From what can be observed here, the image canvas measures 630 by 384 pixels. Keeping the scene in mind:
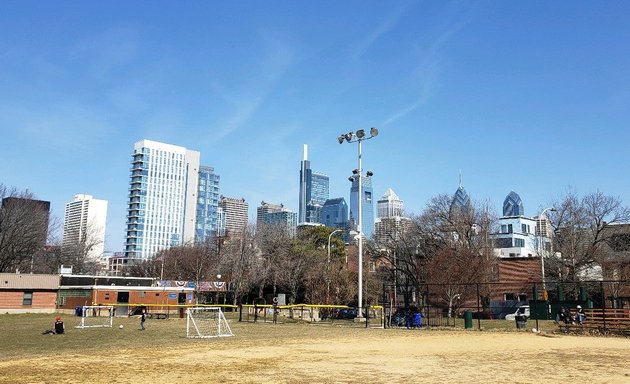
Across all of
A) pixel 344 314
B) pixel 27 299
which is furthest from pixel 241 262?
pixel 27 299

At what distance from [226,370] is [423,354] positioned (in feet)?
26.8

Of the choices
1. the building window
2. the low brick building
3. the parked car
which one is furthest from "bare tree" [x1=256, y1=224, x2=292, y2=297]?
the building window

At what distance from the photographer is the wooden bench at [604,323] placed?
3167 centimetres

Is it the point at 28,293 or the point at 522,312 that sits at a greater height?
the point at 28,293

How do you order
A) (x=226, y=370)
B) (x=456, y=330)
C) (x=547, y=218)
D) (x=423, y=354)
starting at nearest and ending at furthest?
(x=226, y=370)
(x=423, y=354)
(x=456, y=330)
(x=547, y=218)

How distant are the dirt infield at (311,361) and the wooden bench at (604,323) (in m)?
5.76

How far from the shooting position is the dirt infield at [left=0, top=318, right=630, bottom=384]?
14.2m

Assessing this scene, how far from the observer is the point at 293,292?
76.7m

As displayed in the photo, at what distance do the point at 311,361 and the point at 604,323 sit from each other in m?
21.8

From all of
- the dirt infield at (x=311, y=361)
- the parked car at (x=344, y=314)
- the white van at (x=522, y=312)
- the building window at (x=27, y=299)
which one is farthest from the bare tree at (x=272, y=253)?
the dirt infield at (x=311, y=361)

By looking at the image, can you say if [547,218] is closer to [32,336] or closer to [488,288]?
[488,288]

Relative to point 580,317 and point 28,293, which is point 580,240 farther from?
point 28,293

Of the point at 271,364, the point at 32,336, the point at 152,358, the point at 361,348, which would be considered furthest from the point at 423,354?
the point at 32,336

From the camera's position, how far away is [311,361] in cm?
1808
